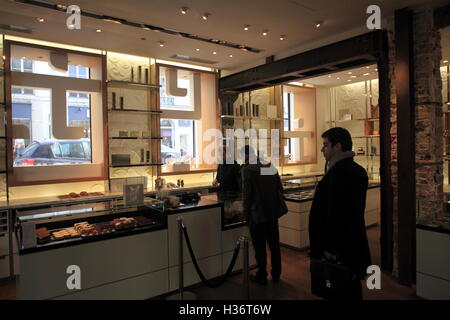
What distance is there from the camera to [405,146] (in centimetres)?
369

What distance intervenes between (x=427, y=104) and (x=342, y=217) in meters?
2.23

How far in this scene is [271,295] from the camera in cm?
343

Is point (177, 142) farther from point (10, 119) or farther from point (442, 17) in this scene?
point (442, 17)

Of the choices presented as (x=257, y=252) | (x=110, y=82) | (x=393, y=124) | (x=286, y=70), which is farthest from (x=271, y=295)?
(x=110, y=82)

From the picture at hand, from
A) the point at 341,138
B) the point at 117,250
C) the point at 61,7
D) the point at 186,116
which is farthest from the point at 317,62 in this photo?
the point at 117,250

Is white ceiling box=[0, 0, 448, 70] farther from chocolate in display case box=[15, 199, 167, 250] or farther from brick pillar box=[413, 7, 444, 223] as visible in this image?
chocolate in display case box=[15, 199, 167, 250]

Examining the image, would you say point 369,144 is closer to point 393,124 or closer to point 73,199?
point 393,124

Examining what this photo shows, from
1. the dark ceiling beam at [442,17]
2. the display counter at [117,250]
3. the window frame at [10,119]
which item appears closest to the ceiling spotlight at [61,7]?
the window frame at [10,119]

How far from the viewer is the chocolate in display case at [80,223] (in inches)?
103

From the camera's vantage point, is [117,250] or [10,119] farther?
[10,119]

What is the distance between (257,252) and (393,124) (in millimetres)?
2254

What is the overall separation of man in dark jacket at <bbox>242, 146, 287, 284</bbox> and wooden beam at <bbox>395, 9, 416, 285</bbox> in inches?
55.3

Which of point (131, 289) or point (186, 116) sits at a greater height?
point (186, 116)

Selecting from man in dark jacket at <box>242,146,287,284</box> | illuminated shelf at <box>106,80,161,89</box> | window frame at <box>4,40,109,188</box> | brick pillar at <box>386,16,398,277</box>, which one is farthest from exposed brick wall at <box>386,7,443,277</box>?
window frame at <box>4,40,109,188</box>
